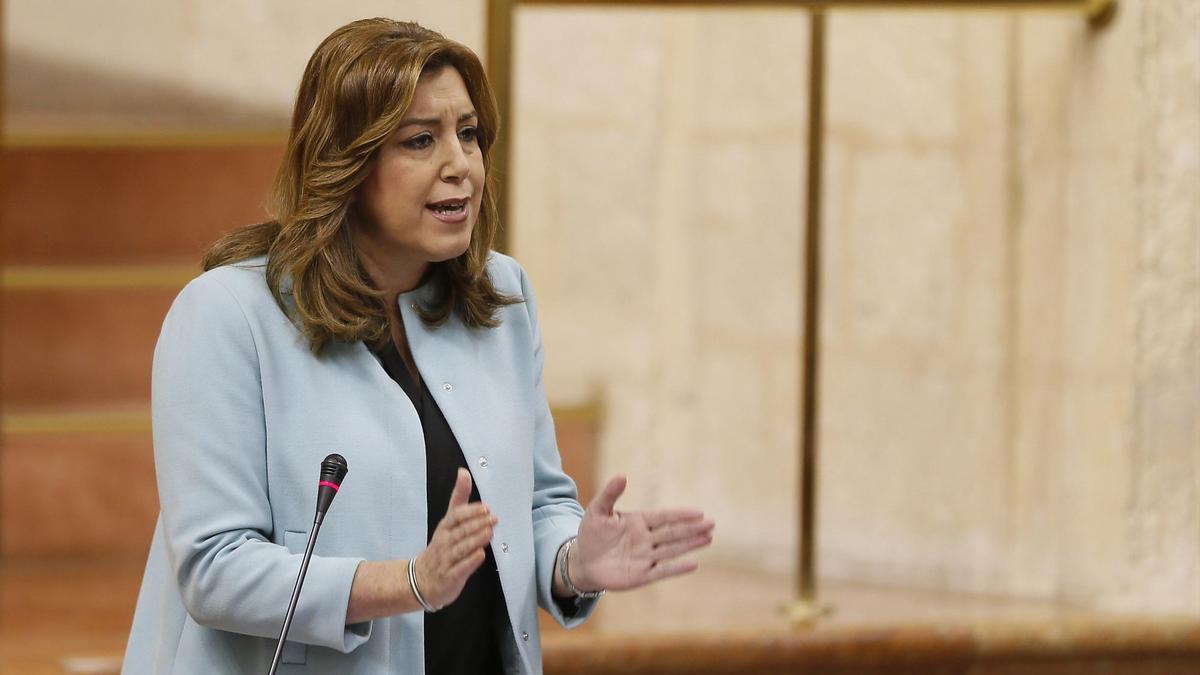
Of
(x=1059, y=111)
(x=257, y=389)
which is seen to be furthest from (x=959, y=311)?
(x=257, y=389)

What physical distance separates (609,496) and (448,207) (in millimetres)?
347

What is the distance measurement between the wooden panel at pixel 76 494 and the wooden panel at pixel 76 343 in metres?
0.28

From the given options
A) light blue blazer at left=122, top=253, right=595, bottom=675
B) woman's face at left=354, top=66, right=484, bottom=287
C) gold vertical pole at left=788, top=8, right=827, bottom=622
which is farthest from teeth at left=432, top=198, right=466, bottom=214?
gold vertical pole at left=788, top=8, right=827, bottom=622

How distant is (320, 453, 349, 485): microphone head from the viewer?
1491 mm

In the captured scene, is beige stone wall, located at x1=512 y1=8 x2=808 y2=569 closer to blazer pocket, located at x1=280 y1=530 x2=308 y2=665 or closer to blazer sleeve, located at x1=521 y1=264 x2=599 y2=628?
blazer sleeve, located at x1=521 y1=264 x2=599 y2=628

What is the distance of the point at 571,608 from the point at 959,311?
5.92ft

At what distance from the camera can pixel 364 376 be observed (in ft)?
5.46

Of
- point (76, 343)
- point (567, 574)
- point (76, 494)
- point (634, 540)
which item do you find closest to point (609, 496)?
point (634, 540)

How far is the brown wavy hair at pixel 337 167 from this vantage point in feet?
5.32

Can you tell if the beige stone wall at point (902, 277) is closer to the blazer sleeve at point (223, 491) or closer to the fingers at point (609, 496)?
the fingers at point (609, 496)

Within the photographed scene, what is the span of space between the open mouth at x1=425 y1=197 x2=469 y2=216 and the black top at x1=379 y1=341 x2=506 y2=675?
0.52 feet

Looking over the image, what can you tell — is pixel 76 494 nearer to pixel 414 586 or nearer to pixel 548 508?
pixel 548 508

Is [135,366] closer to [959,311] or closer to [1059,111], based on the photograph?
[959,311]

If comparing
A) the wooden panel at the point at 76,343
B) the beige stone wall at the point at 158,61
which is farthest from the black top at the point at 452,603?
the beige stone wall at the point at 158,61
